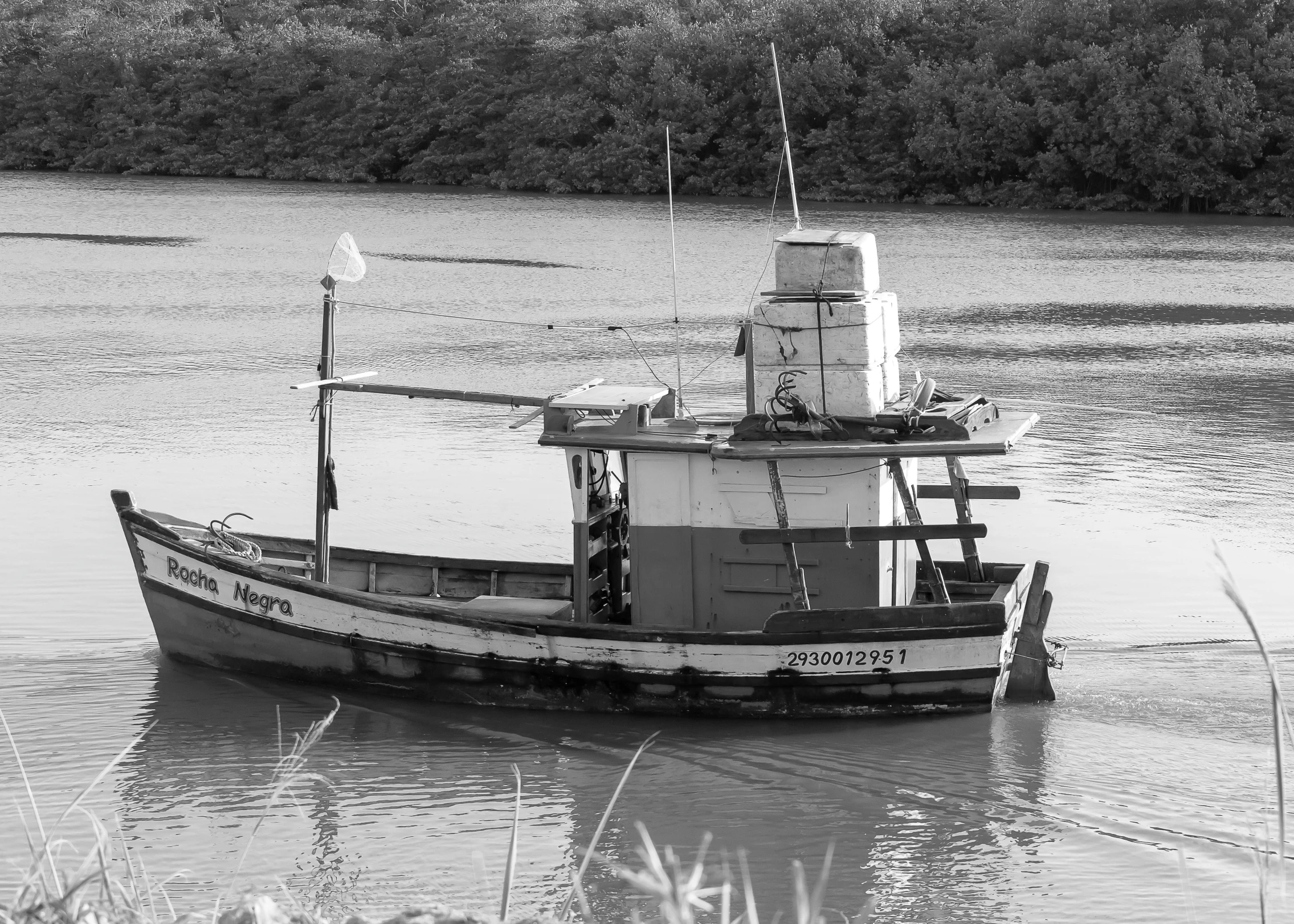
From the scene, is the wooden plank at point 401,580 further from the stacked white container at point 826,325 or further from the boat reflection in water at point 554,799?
the stacked white container at point 826,325

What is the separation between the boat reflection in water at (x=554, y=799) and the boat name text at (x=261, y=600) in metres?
0.66

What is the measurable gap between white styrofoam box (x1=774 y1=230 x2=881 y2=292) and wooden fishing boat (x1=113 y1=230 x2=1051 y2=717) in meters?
0.02

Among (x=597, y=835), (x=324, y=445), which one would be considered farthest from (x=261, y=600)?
(x=597, y=835)

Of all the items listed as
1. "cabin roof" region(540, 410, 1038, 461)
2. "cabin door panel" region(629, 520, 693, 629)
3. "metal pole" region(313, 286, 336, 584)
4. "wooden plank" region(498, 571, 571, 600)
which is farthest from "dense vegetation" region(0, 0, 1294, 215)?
"cabin door panel" region(629, 520, 693, 629)

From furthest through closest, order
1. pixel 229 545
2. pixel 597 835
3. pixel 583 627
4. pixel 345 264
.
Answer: pixel 229 545, pixel 345 264, pixel 583 627, pixel 597 835

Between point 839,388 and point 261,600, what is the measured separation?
4.53 meters

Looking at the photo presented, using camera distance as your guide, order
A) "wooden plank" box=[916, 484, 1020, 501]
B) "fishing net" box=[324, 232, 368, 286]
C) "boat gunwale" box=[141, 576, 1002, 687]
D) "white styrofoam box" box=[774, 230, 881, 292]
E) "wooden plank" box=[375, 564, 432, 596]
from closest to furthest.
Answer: "white styrofoam box" box=[774, 230, 881, 292] → "boat gunwale" box=[141, 576, 1002, 687] → "fishing net" box=[324, 232, 368, 286] → "wooden plank" box=[916, 484, 1020, 501] → "wooden plank" box=[375, 564, 432, 596]

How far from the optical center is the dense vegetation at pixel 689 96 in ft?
187

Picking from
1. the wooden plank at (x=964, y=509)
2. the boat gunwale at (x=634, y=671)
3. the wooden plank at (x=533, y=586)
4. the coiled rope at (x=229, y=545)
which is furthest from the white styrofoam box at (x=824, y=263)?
the coiled rope at (x=229, y=545)

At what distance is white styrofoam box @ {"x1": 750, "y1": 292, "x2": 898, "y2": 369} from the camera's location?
1009cm

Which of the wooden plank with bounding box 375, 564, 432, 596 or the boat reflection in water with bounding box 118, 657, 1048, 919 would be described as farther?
the wooden plank with bounding box 375, 564, 432, 596

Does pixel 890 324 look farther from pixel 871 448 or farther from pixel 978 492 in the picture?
pixel 978 492

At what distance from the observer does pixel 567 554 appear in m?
15.4

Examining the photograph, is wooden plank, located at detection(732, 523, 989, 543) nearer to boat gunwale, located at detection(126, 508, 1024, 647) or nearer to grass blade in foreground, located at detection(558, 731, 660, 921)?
boat gunwale, located at detection(126, 508, 1024, 647)
